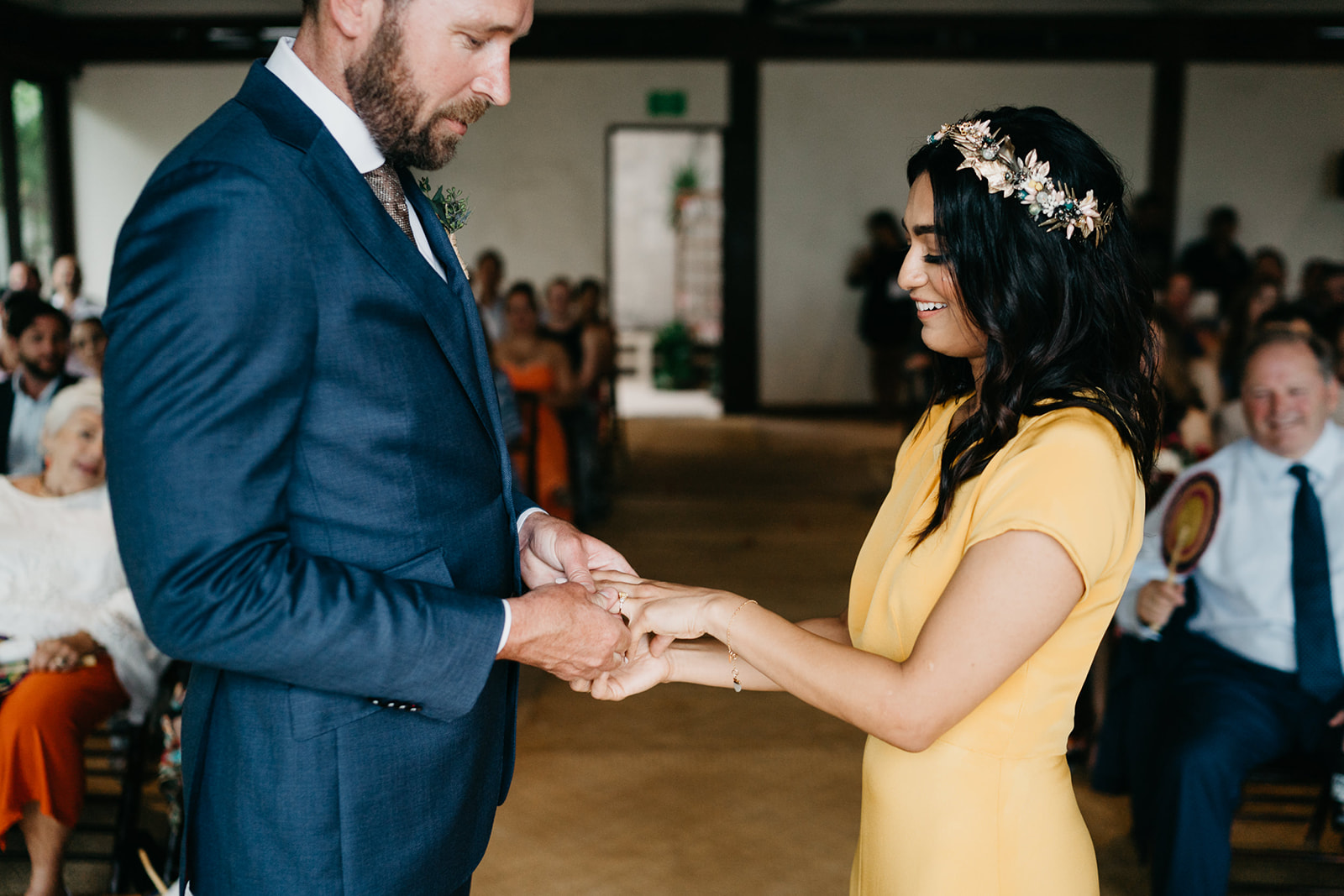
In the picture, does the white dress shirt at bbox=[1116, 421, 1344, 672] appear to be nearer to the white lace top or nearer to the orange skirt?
the white lace top

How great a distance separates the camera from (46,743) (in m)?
2.51

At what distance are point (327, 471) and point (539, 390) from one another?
4.89m

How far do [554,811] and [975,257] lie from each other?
2.33m

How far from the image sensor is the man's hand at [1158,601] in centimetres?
259

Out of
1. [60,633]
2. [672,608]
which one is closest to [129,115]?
[60,633]

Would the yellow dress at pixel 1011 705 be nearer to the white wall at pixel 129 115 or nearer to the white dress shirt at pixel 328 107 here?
the white dress shirt at pixel 328 107

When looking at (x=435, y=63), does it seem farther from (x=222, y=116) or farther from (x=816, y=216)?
(x=816, y=216)

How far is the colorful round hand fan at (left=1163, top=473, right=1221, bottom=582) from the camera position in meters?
2.49

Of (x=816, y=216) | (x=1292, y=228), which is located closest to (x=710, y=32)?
(x=816, y=216)

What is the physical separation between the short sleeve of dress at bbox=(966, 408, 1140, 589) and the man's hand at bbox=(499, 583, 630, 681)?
45 cm

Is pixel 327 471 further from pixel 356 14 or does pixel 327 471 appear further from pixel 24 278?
pixel 24 278

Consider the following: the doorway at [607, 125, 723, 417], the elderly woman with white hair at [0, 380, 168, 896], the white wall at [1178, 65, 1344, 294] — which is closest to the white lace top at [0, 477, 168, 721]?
the elderly woman with white hair at [0, 380, 168, 896]

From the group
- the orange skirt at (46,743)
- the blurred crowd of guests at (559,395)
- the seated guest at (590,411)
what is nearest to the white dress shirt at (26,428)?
the blurred crowd of guests at (559,395)

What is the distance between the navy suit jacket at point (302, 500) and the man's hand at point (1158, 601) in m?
1.94
